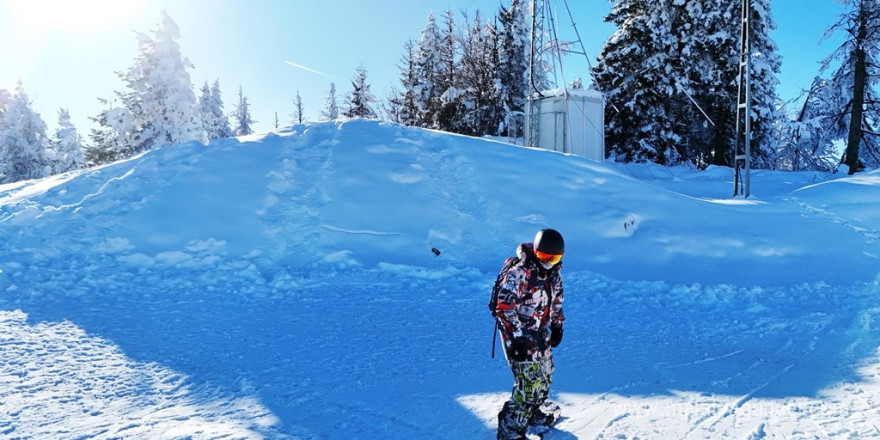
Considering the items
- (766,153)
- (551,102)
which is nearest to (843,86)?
(766,153)

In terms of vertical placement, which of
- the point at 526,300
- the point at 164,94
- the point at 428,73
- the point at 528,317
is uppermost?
the point at 428,73

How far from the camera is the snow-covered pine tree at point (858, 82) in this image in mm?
19342

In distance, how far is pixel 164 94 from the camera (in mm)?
27469

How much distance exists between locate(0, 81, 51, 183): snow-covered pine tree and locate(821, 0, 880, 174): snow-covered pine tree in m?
49.0

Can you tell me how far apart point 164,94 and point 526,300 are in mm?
28593

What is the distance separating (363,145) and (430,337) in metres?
8.45

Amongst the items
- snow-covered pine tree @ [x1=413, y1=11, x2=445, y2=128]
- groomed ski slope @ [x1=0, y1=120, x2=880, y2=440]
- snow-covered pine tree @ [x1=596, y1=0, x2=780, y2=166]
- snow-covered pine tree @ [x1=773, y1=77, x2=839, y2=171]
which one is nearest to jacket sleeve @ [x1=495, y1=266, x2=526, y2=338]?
groomed ski slope @ [x1=0, y1=120, x2=880, y2=440]

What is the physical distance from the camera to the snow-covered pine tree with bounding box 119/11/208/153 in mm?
27359

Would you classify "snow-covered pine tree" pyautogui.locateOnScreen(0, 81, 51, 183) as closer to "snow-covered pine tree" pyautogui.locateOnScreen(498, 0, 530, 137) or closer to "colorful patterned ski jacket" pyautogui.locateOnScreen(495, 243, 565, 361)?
"snow-covered pine tree" pyautogui.locateOnScreen(498, 0, 530, 137)

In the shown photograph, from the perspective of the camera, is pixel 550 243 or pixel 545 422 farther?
pixel 545 422

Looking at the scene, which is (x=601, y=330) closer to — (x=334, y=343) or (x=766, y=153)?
(x=334, y=343)

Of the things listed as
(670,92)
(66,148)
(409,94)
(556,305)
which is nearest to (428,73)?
(409,94)

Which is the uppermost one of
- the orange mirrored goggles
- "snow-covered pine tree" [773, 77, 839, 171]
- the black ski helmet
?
"snow-covered pine tree" [773, 77, 839, 171]

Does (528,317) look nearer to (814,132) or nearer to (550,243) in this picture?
(550,243)
